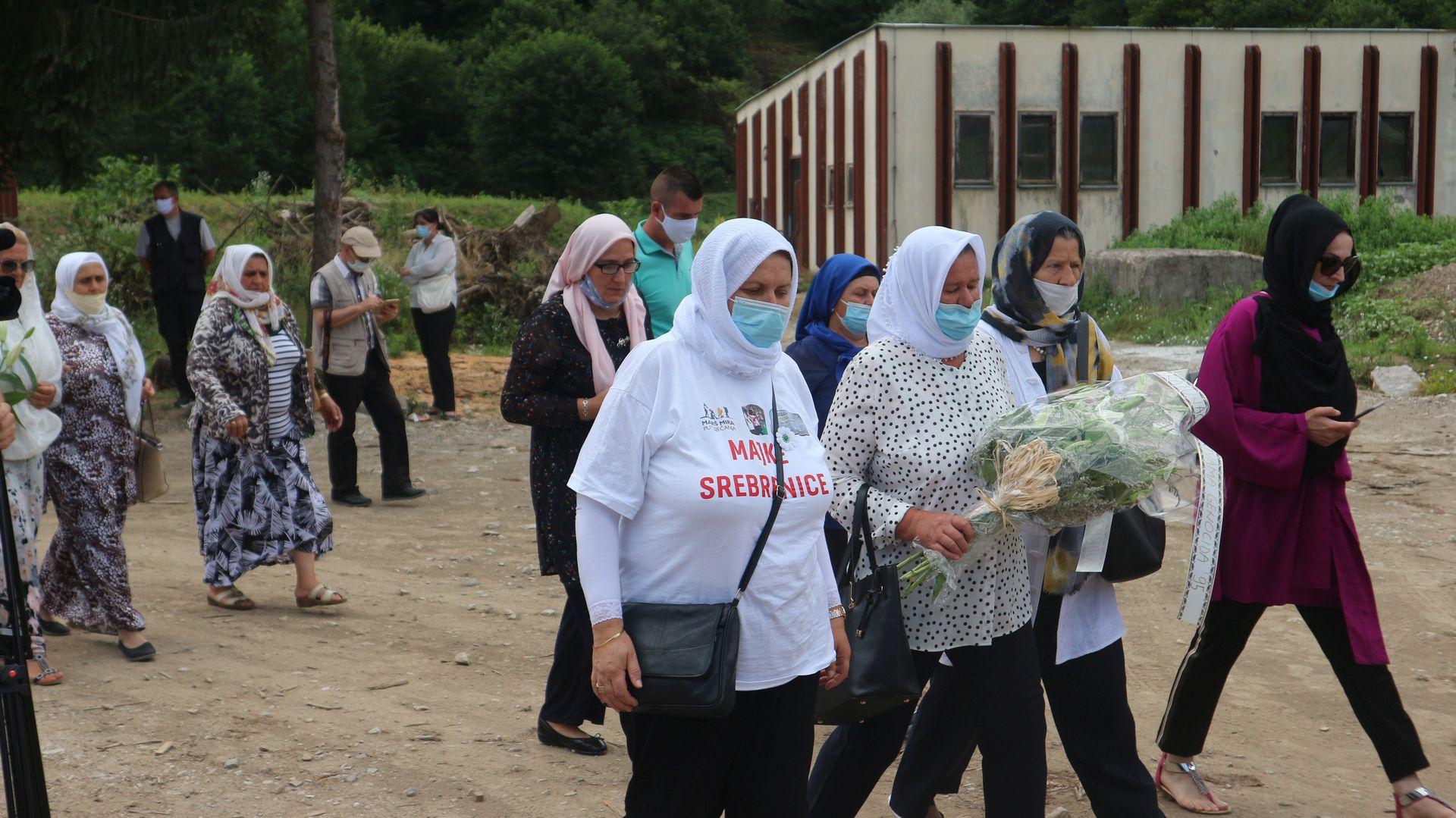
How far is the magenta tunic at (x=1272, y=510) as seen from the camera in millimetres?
4176

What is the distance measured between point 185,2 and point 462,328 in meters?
6.57

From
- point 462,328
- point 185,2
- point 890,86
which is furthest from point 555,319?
point 890,86

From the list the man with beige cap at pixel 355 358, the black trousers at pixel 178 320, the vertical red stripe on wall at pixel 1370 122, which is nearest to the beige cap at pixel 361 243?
the man with beige cap at pixel 355 358

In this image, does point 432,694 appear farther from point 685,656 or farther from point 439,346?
point 439,346

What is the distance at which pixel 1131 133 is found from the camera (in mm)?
24828

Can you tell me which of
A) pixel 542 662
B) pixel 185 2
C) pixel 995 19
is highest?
pixel 995 19

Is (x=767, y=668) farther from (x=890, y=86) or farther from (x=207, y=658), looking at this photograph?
(x=890, y=86)

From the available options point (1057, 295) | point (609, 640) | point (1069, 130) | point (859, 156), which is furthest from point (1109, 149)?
point (609, 640)

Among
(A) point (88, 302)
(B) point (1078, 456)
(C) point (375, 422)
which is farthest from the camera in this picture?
(C) point (375, 422)

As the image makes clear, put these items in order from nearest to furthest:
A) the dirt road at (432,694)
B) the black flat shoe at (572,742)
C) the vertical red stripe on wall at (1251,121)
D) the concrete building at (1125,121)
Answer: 1. the dirt road at (432,694)
2. the black flat shoe at (572,742)
3. the concrete building at (1125,121)
4. the vertical red stripe on wall at (1251,121)

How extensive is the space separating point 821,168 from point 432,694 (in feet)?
80.2

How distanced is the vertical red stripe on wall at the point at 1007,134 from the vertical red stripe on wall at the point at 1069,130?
3.00 feet

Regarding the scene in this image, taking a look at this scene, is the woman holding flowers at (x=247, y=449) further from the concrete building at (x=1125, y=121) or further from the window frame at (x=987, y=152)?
the window frame at (x=987, y=152)

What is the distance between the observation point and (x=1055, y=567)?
3.88m
